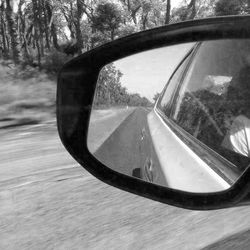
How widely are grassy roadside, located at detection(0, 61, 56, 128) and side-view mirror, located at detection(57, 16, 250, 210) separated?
6.36 m

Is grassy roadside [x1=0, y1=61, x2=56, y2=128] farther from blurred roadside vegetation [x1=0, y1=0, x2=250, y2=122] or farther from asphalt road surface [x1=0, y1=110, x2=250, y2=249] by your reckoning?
asphalt road surface [x1=0, y1=110, x2=250, y2=249]

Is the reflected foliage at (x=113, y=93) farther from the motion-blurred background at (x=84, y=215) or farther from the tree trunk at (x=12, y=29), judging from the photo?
the tree trunk at (x=12, y=29)

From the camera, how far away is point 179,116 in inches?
68.4

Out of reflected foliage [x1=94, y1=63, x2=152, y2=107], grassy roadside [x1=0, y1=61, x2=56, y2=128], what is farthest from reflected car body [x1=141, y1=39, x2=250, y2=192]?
grassy roadside [x1=0, y1=61, x2=56, y2=128]

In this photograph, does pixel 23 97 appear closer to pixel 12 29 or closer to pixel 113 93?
pixel 12 29

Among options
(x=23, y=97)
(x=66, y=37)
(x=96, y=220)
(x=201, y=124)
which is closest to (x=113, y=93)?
(x=201, y=124)

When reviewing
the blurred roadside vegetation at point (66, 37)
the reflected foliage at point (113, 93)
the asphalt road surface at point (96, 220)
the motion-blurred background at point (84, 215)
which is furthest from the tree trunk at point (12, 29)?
the reflected foliage at point (113, 93)

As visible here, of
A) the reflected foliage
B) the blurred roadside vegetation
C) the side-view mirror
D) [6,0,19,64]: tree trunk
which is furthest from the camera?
[6,0,19,64]: tree trunk

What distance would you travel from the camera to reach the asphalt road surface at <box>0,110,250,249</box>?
2.01m

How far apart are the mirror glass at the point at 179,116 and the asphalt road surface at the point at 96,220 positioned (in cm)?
48

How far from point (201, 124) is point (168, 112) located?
0.53 m

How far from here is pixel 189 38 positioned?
1306mm

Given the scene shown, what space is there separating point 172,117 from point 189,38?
1.94ft

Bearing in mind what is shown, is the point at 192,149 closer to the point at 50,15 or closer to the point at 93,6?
the point at 93,6
